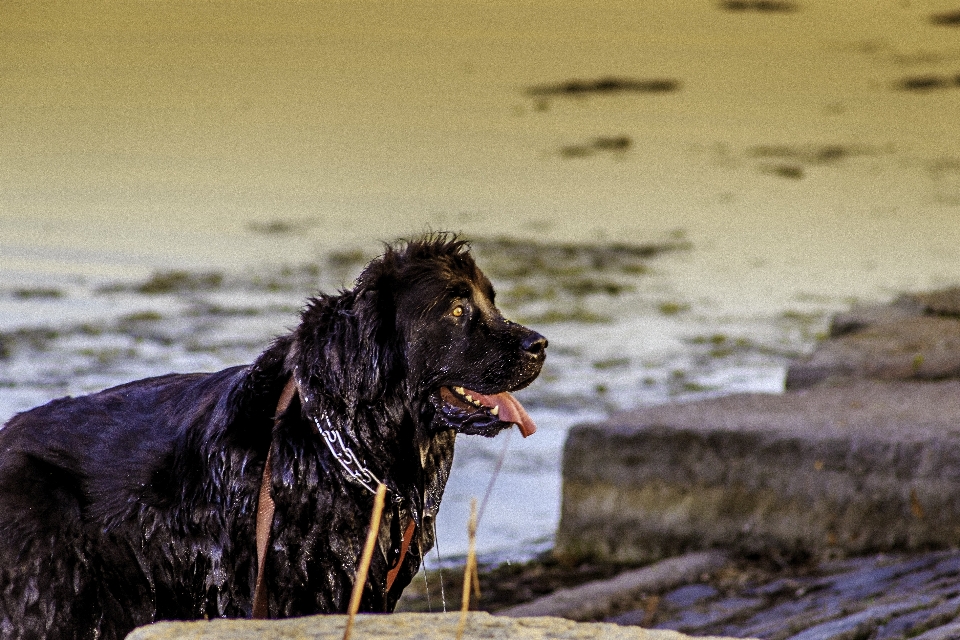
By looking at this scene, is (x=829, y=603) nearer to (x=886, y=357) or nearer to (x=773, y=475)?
(x=773, y=475)

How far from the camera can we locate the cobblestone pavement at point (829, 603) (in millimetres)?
6191

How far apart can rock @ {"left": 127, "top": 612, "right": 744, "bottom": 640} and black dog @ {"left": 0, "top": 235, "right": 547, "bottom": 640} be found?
2.77 ft

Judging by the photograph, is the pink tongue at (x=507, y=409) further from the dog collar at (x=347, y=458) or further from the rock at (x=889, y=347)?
the rock at (x=889, y=347)

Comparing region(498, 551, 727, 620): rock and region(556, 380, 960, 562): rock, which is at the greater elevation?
region(556, 380, 960, 562): rock

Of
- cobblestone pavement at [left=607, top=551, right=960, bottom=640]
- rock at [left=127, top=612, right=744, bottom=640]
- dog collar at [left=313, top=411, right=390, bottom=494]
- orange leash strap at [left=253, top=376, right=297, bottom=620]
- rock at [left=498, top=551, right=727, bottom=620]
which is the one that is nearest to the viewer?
rock at [left=127, top=612, right=744, bottom=640]

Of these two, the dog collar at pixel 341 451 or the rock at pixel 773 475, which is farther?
the rock at pixel 773 475

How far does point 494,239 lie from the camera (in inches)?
583

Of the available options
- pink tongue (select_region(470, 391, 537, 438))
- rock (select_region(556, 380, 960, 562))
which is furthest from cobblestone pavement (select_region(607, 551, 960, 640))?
pink tongue (select_region(470, 391, 537, 438))

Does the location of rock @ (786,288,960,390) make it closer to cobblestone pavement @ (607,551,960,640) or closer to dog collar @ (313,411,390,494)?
cobblestone pavement @ (607,551,960,640)

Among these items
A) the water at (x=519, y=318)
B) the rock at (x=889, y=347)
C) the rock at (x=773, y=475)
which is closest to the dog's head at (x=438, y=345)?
the rock at (x=773, y=475)

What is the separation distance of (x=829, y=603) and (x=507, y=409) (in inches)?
92.9

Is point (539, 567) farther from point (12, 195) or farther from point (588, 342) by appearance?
point (12, 195)

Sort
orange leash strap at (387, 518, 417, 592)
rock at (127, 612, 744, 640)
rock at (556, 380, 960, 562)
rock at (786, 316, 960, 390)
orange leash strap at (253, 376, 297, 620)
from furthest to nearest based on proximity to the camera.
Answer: rock at (786, 316, 960, 390)
rock at (556, 380, 960, 562)
orange leash strap at (387, 518, 417, 592)
orange leash strap at (253, 376, 297, 620)
rock at (127, 612, 744, 640)

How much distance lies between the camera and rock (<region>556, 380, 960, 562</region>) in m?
7.63
